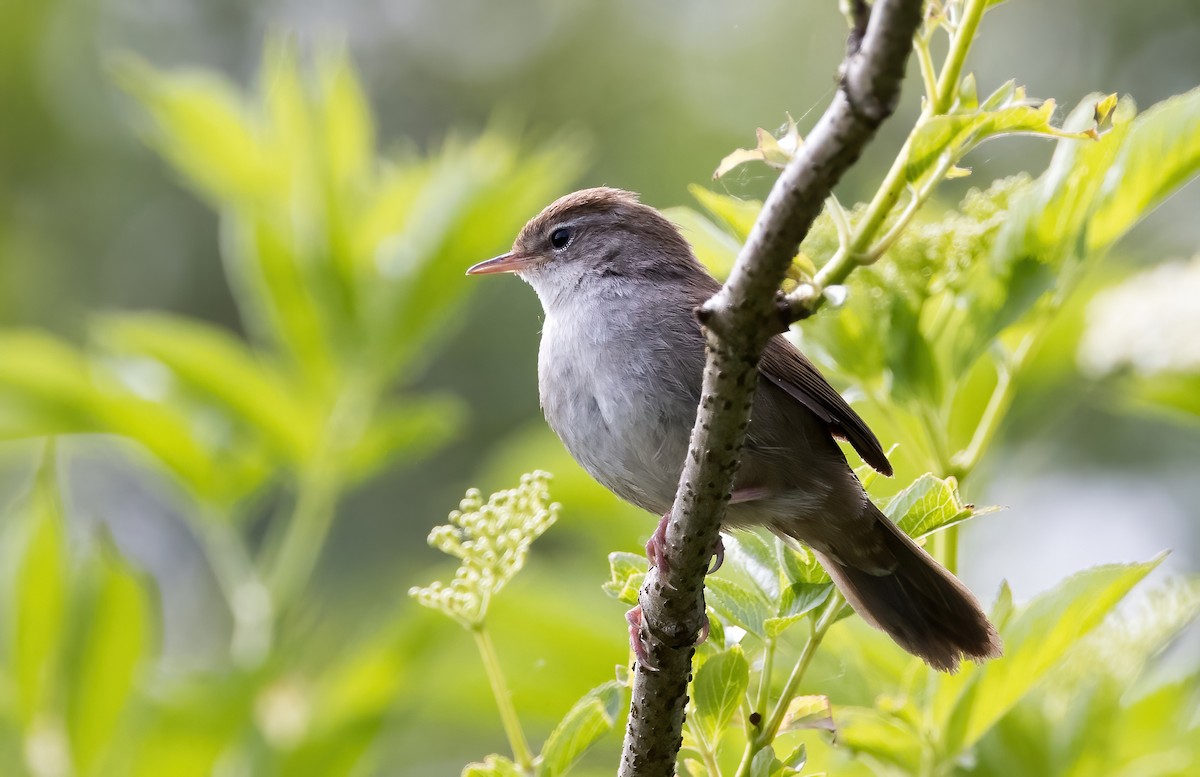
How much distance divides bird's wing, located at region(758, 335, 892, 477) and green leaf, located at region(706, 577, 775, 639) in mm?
783

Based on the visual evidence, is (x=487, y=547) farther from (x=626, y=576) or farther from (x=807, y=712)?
(x=807, y=712)

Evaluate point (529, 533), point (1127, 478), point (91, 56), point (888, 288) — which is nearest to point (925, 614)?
point (888, 288)

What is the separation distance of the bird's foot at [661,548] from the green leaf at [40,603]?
51.9 inches

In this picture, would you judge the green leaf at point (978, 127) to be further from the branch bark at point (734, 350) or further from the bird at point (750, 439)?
the bird at point (750, 439)

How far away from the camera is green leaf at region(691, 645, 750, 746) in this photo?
1771 millimetres

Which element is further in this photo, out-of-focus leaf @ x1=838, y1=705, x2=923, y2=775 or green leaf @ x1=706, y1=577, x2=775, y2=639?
out-of-focus leaf @ x1=838, y1=705, x2=923, y2=775

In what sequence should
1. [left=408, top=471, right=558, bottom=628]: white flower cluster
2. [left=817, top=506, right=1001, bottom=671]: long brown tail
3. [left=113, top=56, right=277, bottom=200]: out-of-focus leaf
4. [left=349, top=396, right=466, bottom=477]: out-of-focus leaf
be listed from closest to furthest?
[left=408, top=471, right=558, bottom=628]: white flower cluster, [left=817, top=506, right=1001, bottom=671]: long brown tail, [left=349, top=396, right=466, bottom=477]: out-of-focus leaf, [left=113, top=56, right=277, bottom=200]: out-of-focus leaf

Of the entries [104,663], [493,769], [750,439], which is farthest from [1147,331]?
[104,663]

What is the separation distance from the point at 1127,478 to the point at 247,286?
16.3 ft

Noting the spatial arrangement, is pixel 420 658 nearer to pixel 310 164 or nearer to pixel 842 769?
pixel 842 769

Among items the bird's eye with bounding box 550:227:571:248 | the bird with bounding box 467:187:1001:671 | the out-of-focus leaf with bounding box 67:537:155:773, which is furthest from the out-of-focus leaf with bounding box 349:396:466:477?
the out-of-focus leaf with bounding box 67:537:155:773

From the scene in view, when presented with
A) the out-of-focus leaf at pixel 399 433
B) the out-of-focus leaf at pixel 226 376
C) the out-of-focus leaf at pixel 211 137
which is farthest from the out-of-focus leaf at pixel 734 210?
the out-of-focus leaf at pixel 211 137

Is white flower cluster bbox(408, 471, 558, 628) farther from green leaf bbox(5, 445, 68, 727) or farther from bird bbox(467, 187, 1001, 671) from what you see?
green leaf bbox(5, 445, 68, 727)

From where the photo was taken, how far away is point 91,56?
9664 millimetres
